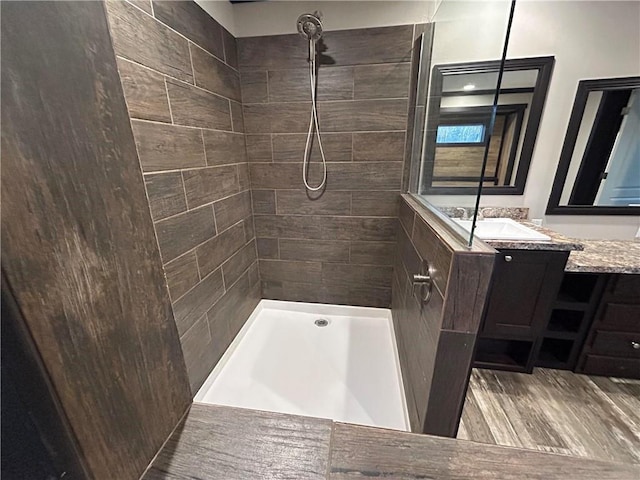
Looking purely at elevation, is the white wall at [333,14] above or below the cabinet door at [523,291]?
above

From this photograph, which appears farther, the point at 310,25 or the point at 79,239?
the point at 310,25

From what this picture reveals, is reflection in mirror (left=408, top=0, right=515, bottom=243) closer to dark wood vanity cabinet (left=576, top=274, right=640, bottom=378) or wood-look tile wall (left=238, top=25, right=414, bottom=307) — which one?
wood-look tile wall (left=238, top=25, right=414, bottom=307)

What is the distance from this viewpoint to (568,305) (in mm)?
1687

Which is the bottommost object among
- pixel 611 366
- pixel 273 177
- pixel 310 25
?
pixel 611 366

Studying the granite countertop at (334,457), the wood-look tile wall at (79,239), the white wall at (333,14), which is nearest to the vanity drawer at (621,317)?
the granite countertop at (334,457)

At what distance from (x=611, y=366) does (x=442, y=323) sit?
5.73 ft

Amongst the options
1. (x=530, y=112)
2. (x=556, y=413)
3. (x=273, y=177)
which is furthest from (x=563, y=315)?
(x=273, y=177)

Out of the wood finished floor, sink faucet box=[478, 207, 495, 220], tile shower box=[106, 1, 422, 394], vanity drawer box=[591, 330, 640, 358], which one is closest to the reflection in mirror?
tile shower box=[106, 1, 422, 394]

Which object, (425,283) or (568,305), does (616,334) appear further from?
(425,283)

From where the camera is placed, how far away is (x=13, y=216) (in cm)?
29

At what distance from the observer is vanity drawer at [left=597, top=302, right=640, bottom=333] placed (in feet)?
5.25

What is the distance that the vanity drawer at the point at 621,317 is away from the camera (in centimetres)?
160

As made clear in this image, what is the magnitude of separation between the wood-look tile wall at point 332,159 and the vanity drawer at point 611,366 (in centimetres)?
134

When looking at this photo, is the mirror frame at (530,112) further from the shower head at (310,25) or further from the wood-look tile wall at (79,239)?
the wood-look tile wall at (79,239)
